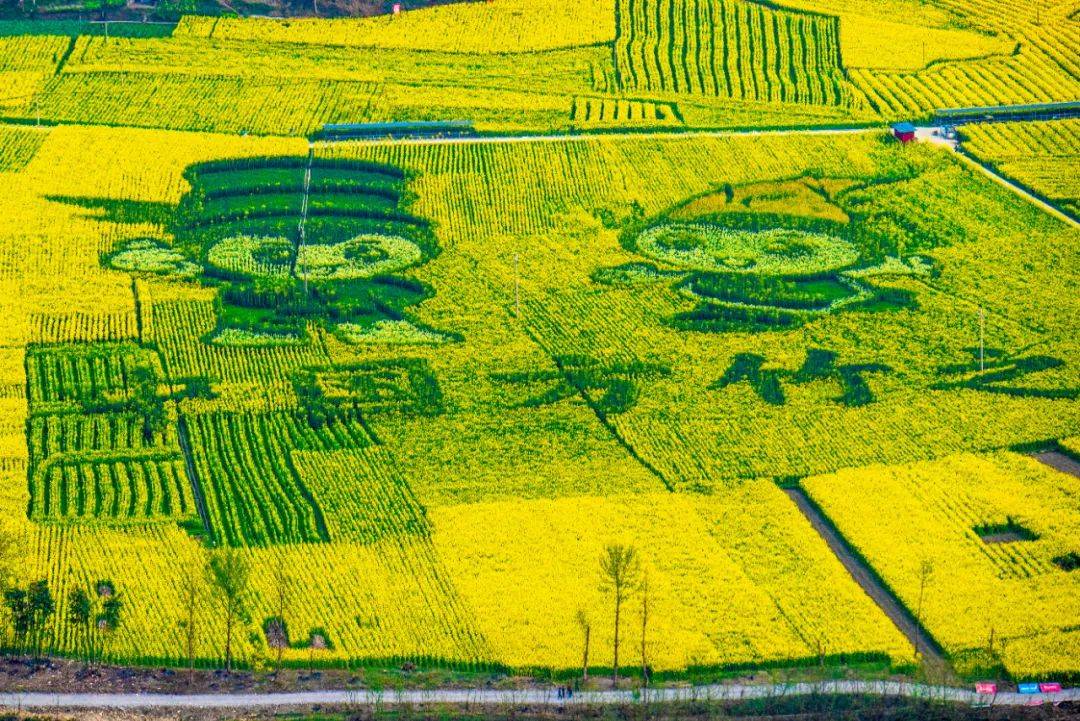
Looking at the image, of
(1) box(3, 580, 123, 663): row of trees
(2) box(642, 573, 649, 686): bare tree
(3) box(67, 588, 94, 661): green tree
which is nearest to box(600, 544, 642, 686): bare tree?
(2) box(642, 573, 649, 686): bare tree

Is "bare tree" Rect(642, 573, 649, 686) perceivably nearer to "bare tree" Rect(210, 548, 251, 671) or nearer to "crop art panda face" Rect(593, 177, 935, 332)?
"bare tree" Rect(210, 548, 251, 671)

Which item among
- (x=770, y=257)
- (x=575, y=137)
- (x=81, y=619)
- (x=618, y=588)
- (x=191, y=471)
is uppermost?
(x=618, y=588)

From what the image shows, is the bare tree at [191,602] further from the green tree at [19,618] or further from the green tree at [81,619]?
the green tree at [19,618]

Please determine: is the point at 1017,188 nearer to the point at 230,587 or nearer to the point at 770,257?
the point at 770,257

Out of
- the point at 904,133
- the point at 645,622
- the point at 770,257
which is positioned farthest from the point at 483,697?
the point at 904,133

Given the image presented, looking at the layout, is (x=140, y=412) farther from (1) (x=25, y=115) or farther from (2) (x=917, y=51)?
(2) (x=917, y=51)

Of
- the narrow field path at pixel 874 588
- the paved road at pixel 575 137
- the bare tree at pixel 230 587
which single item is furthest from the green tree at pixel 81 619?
the paved road at pixel 575 137

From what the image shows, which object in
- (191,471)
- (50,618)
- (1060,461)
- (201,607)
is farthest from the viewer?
(1060,461)
